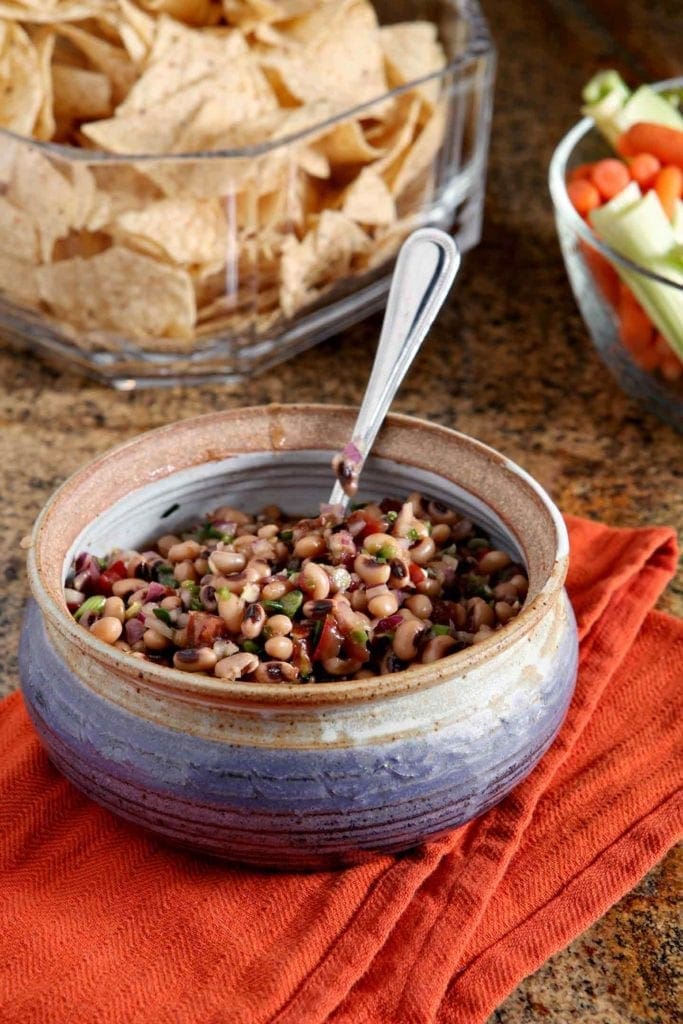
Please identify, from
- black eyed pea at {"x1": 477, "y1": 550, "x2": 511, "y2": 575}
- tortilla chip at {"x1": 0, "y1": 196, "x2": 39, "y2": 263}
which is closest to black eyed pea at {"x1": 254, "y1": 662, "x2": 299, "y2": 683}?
black eyed pea at {"x1": 477, "y1": 550, "x2": 511, "y2": 575}

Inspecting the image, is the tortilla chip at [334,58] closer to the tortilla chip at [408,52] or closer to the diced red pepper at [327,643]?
the tortilla chip at [408,52]

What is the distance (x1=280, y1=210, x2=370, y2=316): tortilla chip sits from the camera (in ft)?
5.13

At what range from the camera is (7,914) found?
35.4 inches

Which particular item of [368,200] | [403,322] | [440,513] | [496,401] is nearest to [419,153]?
[368,200]

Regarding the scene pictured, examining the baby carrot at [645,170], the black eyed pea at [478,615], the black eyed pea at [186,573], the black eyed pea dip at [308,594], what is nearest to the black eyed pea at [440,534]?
the black eyed pea dip at [308,594]

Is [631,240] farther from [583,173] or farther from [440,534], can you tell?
[440,534]

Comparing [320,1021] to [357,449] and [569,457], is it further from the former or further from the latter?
[569,457]

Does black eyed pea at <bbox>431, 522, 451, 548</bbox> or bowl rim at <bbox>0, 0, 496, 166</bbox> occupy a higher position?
bowl rim at <bbox>0, 0, 496, 166</bbox>

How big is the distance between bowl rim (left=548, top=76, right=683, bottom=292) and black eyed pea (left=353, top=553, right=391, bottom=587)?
0.61m

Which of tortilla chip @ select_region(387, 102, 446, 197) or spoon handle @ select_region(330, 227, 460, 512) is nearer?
spoon handle @ select_region(330, 227, 460, 512)

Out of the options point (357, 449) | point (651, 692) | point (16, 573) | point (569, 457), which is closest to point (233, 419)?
point (357, 449)

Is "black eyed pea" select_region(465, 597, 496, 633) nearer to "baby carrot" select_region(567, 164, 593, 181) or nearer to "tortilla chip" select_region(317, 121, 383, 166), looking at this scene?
"tortilla chip" select_region(317, 121, 383, 166)

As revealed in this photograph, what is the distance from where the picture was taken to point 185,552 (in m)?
1.06

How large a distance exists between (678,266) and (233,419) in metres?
0.68
